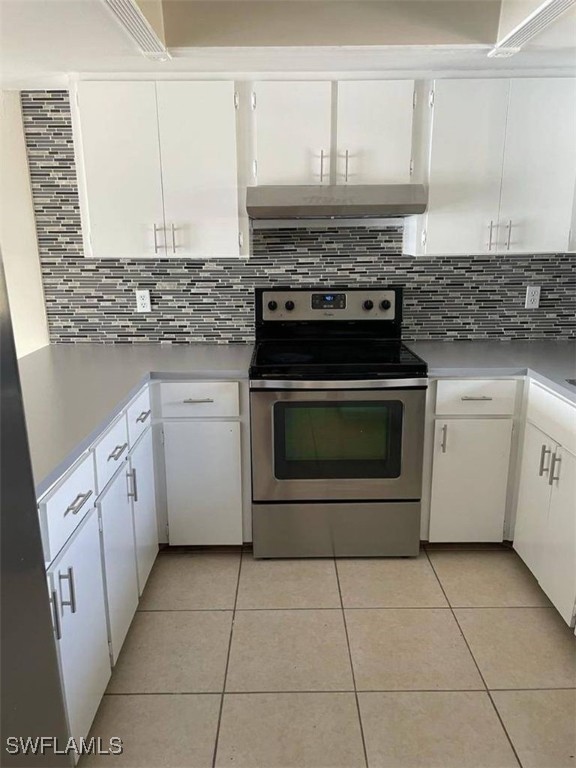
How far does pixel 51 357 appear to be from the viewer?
262cm

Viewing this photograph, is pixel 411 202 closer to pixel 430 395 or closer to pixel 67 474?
pixel 430 395

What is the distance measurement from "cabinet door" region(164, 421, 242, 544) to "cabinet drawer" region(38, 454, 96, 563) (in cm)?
80

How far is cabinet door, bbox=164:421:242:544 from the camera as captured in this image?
2.46 m

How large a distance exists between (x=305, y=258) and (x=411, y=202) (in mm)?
643

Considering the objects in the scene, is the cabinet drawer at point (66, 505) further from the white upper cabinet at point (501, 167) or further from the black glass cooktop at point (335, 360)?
the white upper cabinet at point (501, 167)

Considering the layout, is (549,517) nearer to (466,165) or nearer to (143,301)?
(466,165)

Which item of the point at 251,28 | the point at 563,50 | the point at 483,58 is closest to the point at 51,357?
the point at 251,28

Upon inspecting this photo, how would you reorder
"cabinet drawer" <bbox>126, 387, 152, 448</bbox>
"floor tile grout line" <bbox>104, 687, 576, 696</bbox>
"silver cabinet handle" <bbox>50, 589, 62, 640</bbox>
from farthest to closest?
"cabinet drawer" <bbox>126, 387, 152, 448</bbox> → "floor tile grout line" <bbox>104, 687, 576, 696</bbox> → "silver cabinet handle" <bbox>50, 589, 62, 640</bbox>

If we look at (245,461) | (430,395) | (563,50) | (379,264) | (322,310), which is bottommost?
(245,461)

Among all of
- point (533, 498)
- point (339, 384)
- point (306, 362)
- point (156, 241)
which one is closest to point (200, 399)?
point (306, 362)

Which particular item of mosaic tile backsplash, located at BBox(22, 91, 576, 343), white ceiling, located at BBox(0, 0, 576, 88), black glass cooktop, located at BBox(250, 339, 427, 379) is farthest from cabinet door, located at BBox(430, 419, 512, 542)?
white ceiling, located at BBox(0, 0, 576, 88)

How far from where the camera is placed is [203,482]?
2.51 meters

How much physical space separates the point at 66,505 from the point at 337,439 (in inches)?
49.3

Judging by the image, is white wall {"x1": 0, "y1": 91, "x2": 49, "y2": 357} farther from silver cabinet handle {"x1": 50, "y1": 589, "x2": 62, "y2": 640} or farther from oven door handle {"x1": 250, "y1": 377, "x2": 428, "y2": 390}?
silver cabinet handle {"x1": 50, "y1": 589, "x2": 62, "y2": 640}
